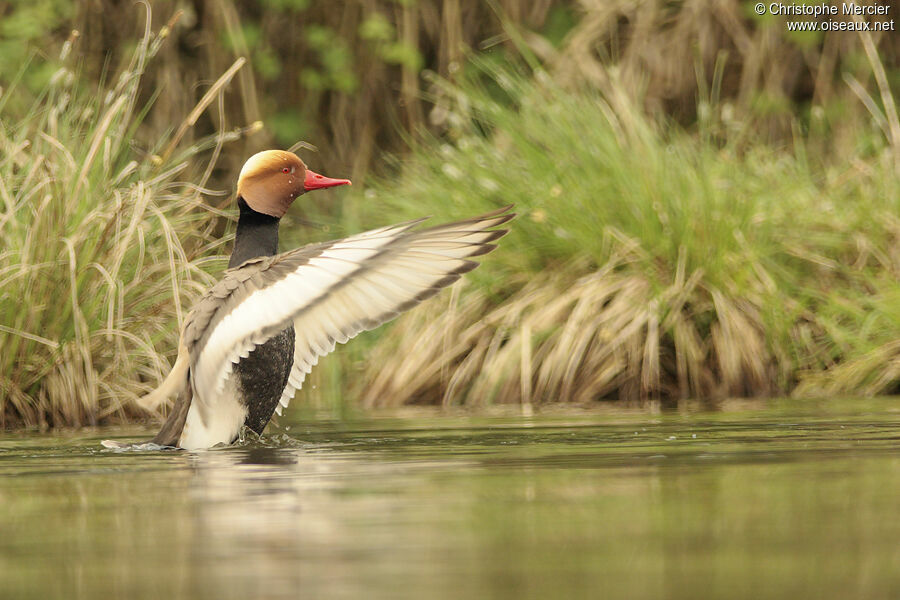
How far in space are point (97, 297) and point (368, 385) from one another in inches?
77.4

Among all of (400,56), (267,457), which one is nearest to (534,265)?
(267,457)

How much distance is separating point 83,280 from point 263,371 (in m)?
1.65

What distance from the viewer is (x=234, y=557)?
2.38 meters

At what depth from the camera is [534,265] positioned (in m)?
8.02

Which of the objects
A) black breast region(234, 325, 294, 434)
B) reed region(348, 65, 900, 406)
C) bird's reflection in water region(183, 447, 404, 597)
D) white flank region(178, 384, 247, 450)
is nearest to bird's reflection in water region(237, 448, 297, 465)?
bird's reflection in water region(183, 447, 404, 597)

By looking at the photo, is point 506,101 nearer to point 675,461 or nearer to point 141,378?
point 141,378

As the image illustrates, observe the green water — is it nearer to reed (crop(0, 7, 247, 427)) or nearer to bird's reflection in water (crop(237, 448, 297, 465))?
bird's reflection in water (crop(237, 448, 297, 465))

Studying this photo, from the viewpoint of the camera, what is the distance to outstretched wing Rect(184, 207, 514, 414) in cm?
472

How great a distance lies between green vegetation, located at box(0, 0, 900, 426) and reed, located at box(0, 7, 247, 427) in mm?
13

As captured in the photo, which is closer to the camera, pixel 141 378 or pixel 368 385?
pixel 141 378

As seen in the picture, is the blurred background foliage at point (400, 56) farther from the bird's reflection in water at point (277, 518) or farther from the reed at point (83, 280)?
the bird's reflection in water at point (277, 518)

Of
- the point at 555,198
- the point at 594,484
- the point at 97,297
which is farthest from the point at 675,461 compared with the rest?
the point at 555,198

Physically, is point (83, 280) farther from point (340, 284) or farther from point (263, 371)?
point (340, 284)

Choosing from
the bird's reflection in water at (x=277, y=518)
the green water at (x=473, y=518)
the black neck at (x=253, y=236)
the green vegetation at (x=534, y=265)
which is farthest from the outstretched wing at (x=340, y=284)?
the green vegetation at (x=534, y=265)
